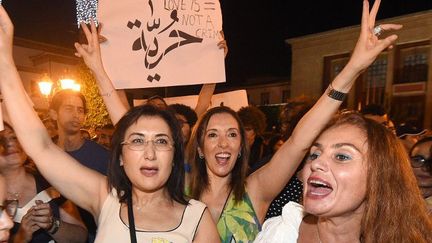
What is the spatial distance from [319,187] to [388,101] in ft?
74.9

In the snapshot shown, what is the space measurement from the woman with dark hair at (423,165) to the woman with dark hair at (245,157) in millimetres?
1373

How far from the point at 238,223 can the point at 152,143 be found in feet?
2.92

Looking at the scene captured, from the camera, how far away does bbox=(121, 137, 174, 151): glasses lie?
2.20 meters

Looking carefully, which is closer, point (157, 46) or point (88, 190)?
point (88, 190)

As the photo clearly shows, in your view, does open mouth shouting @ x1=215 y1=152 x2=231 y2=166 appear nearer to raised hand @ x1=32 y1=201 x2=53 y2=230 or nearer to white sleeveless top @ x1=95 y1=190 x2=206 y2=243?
white sleeveless top @ x1=95 y1=190 x2=206 y2=243

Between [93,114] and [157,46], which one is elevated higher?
[157,46]

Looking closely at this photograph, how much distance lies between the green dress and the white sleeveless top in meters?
0.48

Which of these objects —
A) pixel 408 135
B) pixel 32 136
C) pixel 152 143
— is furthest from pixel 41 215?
pixel 408 135

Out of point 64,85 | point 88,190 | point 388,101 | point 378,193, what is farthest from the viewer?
point 388,101

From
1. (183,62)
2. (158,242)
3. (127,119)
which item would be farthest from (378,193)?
(183,62)

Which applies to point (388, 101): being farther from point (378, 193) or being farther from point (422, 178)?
point (378, 193)

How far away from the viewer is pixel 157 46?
3.48m

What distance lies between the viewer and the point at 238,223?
8.77 feet

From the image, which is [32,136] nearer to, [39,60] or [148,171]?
[148,171]
